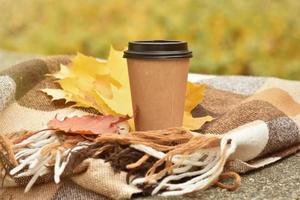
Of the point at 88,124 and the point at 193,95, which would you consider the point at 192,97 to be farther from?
the point at 88,124

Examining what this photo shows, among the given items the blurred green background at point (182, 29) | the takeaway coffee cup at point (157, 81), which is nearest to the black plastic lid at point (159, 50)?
the takeaway coffee cup at point (157, 81)

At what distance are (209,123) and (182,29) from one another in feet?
4.99

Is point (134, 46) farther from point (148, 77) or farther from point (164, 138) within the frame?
point (164, 138)

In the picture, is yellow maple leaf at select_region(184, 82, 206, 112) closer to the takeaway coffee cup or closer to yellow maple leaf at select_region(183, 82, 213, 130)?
yellow maple leaf at select_region(183, 82, 213, 130)

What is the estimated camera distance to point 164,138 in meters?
0.97

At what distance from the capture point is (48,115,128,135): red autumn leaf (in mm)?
1018

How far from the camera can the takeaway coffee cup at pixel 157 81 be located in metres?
1.00

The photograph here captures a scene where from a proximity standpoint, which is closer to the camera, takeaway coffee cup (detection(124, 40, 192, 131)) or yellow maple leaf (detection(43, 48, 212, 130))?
takeaway coffee cup (detection(124, 40, 192, 131))

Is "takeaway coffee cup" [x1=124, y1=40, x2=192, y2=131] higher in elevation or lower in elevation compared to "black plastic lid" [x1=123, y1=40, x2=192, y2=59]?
lower

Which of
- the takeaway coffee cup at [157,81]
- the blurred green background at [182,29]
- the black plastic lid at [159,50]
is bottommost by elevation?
the blurred green background at [182,29]

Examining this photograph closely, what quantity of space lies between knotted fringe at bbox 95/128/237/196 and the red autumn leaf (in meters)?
0.07

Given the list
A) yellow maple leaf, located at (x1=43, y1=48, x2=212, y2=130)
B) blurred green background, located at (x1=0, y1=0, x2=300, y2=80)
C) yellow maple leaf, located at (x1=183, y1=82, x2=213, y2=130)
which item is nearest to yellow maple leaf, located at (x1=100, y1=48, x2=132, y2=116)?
yellow maple leaf, located at (x1=43, y1=48, x2=212, y2=130)

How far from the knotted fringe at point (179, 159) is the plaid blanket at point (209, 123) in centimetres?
3

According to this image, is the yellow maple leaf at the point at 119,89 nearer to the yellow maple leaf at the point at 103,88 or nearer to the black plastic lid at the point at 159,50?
the yellow maple leaf at the point at 103,88
